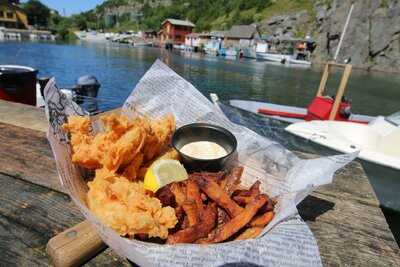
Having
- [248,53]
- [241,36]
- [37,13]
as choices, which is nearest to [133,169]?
[248,53]

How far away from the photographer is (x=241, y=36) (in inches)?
3821

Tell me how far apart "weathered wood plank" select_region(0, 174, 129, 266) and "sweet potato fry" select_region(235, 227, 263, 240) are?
26.1 inches

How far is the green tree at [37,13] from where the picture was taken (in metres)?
131

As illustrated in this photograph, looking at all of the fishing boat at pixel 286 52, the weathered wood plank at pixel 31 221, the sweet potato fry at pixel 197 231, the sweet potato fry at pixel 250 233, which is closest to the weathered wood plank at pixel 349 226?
the sweet potato fry at pixel 250 233

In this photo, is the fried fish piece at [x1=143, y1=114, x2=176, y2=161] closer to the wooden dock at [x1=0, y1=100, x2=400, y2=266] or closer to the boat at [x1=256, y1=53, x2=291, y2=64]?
the wooden dock at [x1=0, y1=100, x2=400, y2=266]

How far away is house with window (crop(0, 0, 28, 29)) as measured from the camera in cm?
10964

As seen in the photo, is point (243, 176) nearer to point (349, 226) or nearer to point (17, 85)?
point (349, 226)

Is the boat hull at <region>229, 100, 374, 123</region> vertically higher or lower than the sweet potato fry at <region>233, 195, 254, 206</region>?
lower

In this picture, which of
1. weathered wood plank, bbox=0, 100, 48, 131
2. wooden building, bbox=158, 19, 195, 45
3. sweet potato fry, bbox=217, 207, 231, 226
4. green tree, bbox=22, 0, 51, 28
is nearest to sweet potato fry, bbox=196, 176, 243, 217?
sweet potato fry, bbox=217, 207, 231, 226

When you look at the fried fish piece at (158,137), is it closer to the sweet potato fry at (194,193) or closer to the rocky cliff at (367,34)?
the sweet potato fry at (194,193)

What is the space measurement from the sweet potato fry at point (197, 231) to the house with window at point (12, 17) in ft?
432

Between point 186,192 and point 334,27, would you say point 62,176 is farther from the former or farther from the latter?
point 334,27

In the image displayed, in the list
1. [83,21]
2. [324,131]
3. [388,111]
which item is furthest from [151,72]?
[83,21]

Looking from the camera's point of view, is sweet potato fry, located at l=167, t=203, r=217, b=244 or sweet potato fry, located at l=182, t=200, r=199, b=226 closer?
sweet potato fry, located at l=167, t=203, r=217, b=244
